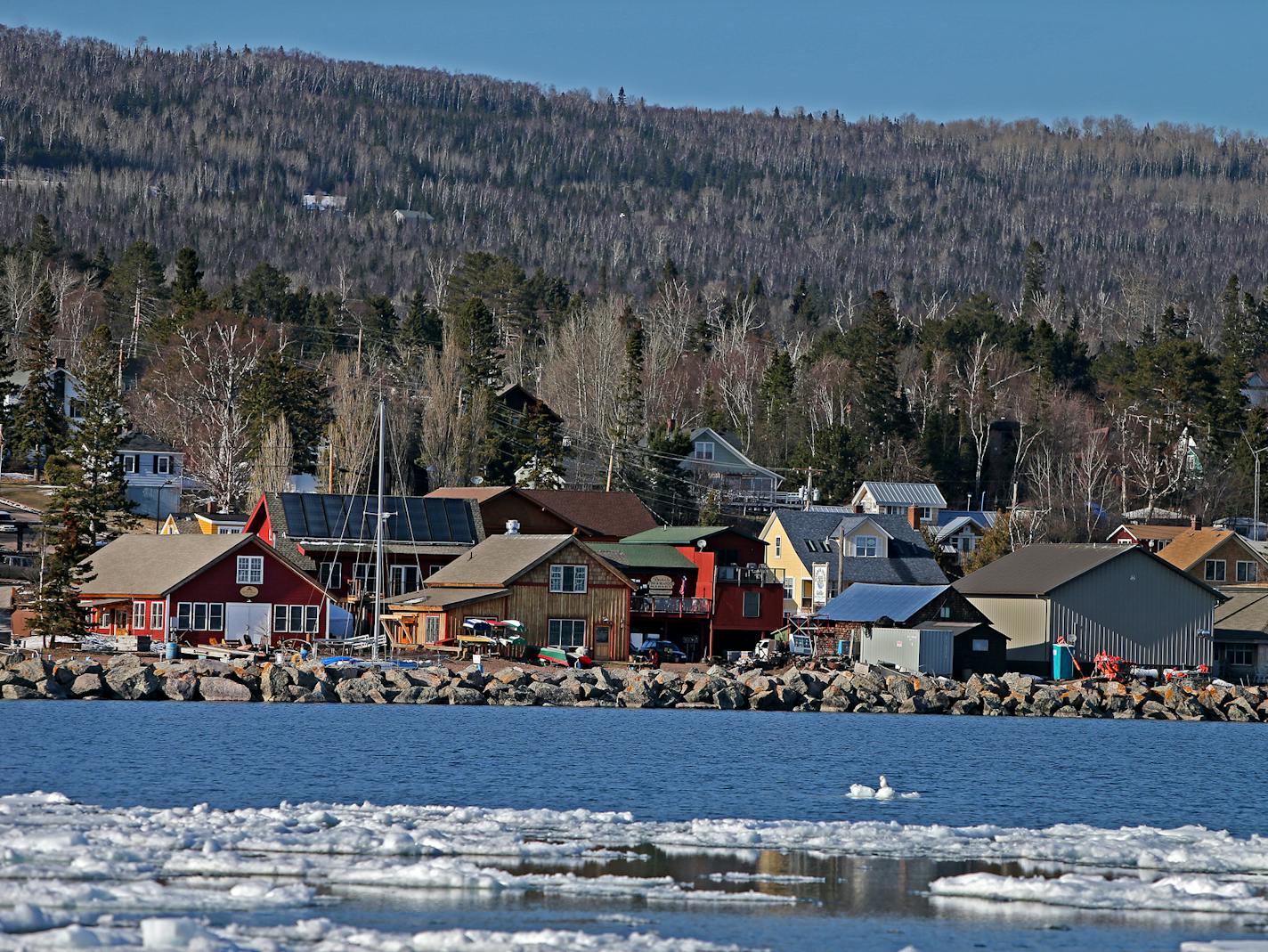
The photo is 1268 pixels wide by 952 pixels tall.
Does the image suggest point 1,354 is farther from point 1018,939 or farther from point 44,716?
point 1018,939

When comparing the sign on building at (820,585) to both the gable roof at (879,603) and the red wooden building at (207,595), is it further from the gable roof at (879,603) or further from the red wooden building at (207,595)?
the red wooden building at (207,595)

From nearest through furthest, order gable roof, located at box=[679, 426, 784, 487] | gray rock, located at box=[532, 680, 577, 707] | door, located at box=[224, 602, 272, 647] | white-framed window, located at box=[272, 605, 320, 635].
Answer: gray rock, located at box=[532, 680, 577, 707] → door, located at box=[224, 602, 272, 647] → white-framed window, located at box=[272, 605, 320, 635] → gable roof, located at box=[679, 426, 784, 487]

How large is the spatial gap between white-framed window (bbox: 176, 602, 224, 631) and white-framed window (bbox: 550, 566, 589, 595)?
37.9ft

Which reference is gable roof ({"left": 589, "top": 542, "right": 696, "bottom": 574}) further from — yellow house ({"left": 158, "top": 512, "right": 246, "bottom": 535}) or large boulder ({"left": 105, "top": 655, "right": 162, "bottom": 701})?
large boulder ({"left": 105, "top": 655, "right": 162, "bottom": 701})

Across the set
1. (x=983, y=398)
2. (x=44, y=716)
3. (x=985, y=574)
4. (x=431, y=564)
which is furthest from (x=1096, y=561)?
(x=983, y=398)

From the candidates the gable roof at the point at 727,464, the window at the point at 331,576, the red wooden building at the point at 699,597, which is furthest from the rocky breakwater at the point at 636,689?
the gable roof at the point at 727,464

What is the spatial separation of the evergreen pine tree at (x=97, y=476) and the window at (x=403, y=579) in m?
10.8

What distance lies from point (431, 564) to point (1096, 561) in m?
25.4

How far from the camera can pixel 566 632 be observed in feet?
217

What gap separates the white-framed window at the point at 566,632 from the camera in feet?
217

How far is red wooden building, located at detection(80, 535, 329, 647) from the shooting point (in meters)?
63.6

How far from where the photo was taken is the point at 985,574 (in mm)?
72812

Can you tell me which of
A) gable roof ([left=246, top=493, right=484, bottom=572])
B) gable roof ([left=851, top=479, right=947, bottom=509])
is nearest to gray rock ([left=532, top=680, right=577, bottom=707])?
gable roof ([left=246, top=493, right=484, bottom=572])

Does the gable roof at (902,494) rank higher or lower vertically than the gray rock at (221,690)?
higher
